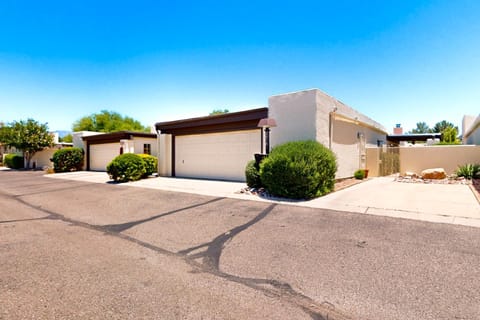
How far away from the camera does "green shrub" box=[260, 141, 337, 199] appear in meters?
7.55

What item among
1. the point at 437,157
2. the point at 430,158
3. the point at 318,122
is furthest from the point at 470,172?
the point at 318,122

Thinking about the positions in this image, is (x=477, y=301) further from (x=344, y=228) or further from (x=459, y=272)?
(x=344, y=228)

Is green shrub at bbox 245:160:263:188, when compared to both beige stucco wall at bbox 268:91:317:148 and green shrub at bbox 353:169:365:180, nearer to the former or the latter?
beige stucco wall at bbox 268:91:317:148

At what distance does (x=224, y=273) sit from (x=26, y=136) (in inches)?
1218

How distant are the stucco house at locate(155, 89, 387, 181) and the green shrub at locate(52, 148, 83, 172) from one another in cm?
1116

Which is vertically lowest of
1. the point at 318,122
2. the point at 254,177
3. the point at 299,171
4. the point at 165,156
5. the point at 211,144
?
the point at 254,177

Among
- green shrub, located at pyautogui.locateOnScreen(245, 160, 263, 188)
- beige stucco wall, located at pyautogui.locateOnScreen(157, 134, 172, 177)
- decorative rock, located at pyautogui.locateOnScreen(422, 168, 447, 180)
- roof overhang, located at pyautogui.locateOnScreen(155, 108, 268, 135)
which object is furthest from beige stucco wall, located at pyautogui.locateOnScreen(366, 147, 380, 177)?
beige stucco wall, located at pyautogui.locateOnScreen(157, 134, 172, 177)

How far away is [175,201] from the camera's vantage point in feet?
25.6

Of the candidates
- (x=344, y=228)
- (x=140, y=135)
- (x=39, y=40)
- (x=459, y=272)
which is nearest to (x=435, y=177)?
(x=344, y=228)

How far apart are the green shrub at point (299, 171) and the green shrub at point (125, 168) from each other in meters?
8.29

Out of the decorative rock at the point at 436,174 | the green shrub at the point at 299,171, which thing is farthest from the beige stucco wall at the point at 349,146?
the decorative rock at the point at 436,174

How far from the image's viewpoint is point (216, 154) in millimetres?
13602

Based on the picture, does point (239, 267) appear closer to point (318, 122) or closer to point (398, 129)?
point (318, 122)

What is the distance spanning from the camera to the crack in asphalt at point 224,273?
238 cm
